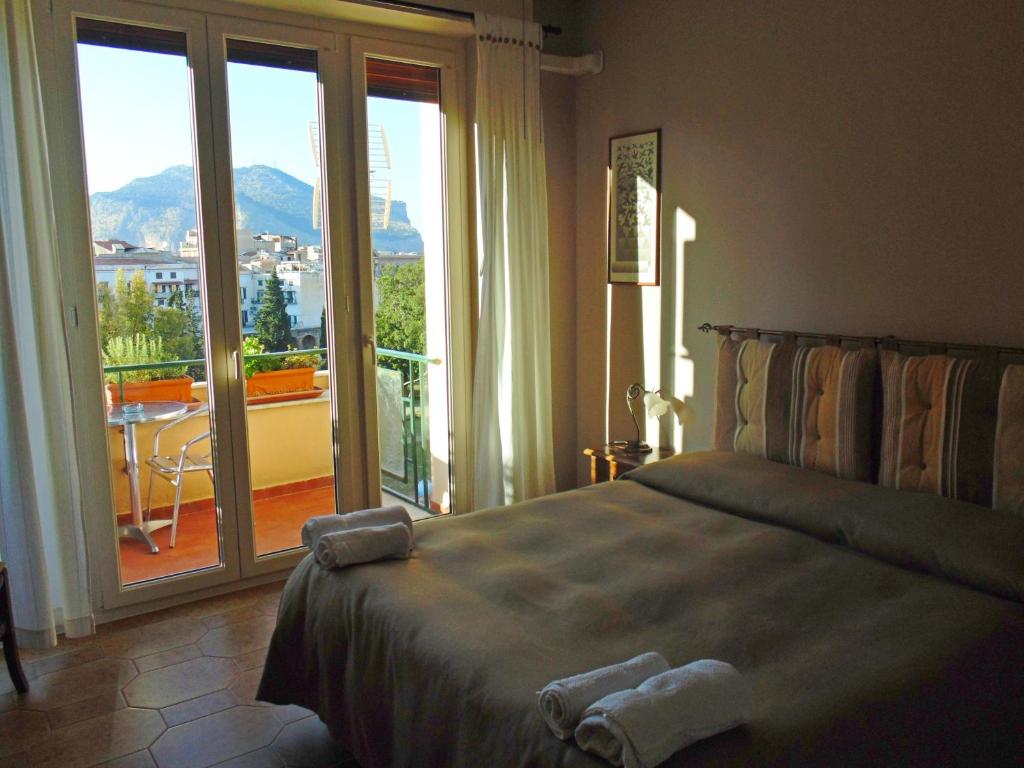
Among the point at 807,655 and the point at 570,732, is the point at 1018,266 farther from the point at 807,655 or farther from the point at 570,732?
the point at 570,732

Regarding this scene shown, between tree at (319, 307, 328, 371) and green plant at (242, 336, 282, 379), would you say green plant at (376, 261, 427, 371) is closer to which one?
tree at (319, 307, 328, 371)

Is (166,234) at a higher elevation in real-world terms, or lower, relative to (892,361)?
higher

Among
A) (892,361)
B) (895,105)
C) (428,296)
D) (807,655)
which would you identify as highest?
(895,105)

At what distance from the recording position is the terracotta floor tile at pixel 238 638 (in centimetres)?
305

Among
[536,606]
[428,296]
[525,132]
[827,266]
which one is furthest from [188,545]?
[827,266]

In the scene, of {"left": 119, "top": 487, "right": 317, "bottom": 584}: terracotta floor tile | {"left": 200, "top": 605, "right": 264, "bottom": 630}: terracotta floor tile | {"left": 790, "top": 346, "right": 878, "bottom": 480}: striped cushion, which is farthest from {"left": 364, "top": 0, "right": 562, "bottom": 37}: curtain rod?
{"left": 200, "top": 605, "right": 264, "bottom": 630}: terracotta floor tile

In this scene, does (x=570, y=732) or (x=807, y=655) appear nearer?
(x=570, y=732)

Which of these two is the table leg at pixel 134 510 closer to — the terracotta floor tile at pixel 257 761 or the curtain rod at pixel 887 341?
the terracotta floor tile at pixel 257 761

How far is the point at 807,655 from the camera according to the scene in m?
1.78

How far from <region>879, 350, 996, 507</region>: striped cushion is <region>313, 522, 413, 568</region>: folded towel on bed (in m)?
1.65

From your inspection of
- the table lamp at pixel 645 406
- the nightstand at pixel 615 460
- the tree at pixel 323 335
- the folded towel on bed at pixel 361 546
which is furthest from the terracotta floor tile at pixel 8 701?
the table lamp at pixel 645 406

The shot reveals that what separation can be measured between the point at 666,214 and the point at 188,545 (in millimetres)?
2632

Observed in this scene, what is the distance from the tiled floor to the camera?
2391mm

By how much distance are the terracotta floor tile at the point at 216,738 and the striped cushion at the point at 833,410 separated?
6.80ft
